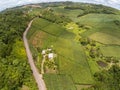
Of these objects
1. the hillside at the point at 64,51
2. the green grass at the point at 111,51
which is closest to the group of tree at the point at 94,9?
the hillside at the point at 64,51

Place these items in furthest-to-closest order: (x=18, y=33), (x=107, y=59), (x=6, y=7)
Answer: (x=6, y=7) → (x=18, y=33) → (x=107, y=59)

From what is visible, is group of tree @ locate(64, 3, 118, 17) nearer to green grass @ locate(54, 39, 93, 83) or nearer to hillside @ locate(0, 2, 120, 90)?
hillside @ locate(0, 2, 120, 90)

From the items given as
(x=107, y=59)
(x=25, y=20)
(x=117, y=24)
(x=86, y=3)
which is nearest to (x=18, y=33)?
(x=25, y=20)

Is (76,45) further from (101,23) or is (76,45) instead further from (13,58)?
(101,23)

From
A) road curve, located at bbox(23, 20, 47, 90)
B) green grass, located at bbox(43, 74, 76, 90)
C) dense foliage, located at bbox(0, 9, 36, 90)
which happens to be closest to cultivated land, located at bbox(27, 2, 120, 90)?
green grass, located at bbox(43, 74, 76, 90)

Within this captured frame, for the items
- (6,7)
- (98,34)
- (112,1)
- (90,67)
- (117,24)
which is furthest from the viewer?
(112,1)

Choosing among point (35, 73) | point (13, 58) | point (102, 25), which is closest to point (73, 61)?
point (35, 73)

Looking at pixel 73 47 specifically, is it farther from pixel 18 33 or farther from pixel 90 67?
pixel 18 33

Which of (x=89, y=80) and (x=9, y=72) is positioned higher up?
(x=9, y=72)
